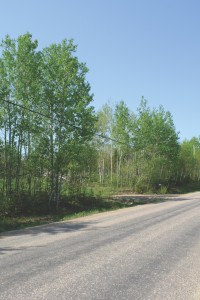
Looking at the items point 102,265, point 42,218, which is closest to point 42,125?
point 42,218

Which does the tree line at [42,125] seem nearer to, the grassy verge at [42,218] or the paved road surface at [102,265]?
the grassy verge at [42,218]

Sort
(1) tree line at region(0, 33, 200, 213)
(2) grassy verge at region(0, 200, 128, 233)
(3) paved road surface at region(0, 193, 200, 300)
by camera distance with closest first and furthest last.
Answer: (3) paved road surface at region(0, 193, 200, 300) < (2) grassy verge at region(0, 200, 128, 233) < (1) tree line at region(0, 33, 200, 213)

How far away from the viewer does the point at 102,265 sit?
24.8 ft

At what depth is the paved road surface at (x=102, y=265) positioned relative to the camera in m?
5.74

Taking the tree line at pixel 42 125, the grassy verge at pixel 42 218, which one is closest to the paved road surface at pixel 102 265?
the grassy verge at pixel 42 218

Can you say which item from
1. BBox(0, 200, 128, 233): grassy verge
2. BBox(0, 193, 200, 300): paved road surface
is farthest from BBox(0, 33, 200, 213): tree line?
BBox(0, 193, 200, 300): paved road surface

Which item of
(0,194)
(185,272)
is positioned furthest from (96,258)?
(0,194)

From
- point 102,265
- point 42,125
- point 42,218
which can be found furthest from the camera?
point 42,125

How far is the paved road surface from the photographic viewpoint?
226 inches

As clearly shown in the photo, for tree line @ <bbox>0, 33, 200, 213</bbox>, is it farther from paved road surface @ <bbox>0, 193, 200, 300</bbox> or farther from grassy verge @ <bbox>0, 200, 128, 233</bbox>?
paved road surface @ <bbox>0, 193, 200, 300</bbox>

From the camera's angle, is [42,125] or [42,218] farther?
[42,125]

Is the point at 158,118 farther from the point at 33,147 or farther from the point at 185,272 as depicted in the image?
the point at 185,272

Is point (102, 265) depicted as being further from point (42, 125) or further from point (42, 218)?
point (42, 125)

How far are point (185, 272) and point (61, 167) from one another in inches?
681
